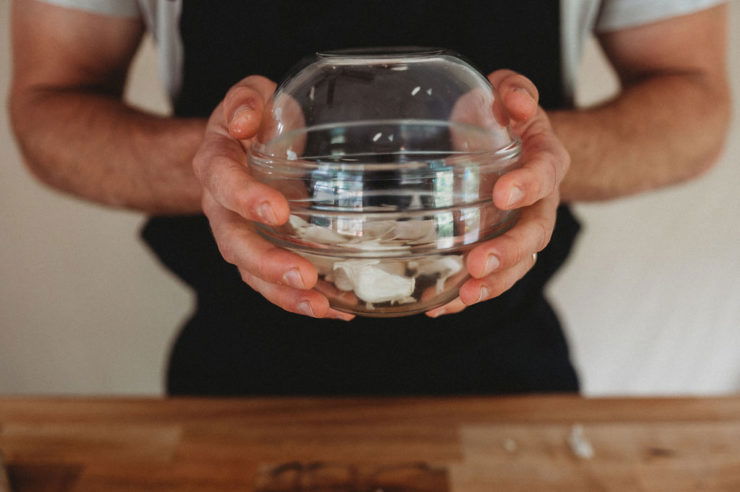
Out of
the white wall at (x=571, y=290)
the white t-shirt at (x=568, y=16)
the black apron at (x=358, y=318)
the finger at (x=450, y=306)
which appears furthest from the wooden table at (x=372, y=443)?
the white wall at (x=571, y=290)

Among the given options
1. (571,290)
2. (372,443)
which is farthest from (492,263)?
(571,290)

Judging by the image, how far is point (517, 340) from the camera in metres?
0.88

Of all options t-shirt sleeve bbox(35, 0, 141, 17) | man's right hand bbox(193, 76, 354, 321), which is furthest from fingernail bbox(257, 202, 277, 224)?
t-shirt sleeve bbox(35, 0, 141, 17)

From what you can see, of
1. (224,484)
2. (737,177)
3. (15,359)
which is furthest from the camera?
(15,359)

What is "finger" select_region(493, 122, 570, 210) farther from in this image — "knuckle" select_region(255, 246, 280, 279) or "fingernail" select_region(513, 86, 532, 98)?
"knuckle" select_region(255, 246, 280, 279)

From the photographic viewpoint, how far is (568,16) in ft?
2.69

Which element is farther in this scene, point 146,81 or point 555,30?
point 146,81

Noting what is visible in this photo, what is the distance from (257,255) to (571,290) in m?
1.23

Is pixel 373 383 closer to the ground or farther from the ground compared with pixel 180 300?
farther from the ground

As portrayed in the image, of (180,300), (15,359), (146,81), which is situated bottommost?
(15,359)

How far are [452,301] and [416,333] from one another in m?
0.38

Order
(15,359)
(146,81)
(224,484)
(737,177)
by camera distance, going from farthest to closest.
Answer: (15,359) → (737,177) → (146,81) → (224,484)

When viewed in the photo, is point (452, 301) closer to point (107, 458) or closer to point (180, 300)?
point (107, 458)

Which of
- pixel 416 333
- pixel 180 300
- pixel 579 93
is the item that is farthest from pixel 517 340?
pixel 180 300
